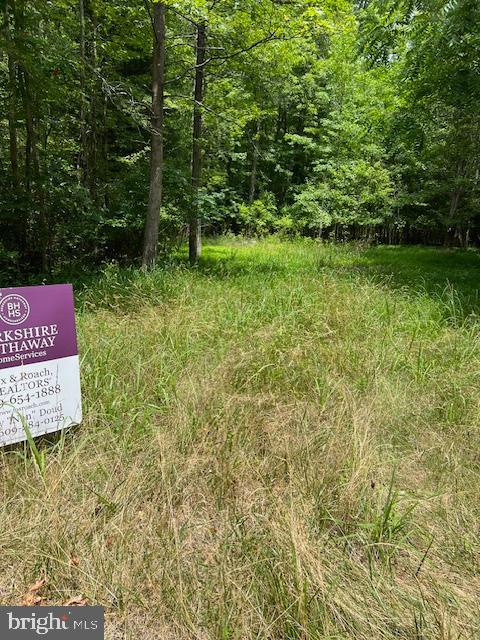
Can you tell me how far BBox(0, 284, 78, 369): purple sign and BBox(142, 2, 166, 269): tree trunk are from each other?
14.8 feet

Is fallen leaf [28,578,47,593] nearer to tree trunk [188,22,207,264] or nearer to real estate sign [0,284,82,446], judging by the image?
real estate sign [0,284,82,446]

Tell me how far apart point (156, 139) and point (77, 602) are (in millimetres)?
6558

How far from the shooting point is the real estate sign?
201 cm

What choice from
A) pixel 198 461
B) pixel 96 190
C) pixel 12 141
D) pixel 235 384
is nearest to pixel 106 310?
pixel 235 384

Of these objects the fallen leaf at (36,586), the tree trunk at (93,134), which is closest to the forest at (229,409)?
the fallen leaf at (36,586)

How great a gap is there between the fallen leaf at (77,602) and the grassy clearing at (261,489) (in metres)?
0.02

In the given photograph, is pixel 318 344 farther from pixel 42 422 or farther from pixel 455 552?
pixel 42 422

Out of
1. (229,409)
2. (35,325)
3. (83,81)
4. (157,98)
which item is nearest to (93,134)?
(83,81)

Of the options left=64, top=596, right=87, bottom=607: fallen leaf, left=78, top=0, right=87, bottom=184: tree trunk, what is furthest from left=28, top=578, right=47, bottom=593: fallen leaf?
left=78, top=0, right=87, bottom=184: tree trunk

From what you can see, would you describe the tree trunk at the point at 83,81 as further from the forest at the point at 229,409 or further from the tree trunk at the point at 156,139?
the tree trunk at the point at 156,139

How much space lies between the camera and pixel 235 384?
293cm

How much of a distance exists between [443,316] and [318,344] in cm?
205

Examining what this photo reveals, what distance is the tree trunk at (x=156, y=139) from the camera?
6.21 meters

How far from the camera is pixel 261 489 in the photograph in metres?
1.92
